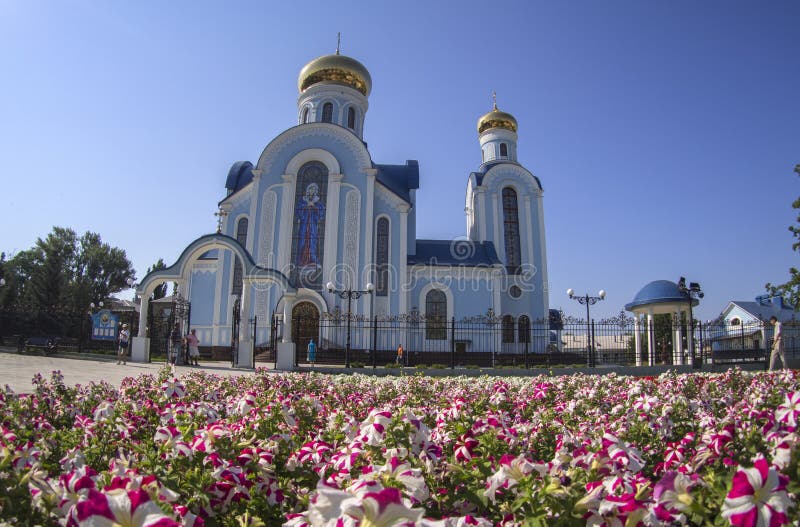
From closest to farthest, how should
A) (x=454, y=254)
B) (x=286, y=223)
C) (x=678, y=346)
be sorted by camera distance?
(x=678, y=346), (x=286, y=223), (x=454, y=254)

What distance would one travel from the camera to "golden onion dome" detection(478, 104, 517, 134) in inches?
1208

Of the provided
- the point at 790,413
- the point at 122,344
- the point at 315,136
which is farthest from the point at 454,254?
the point at 790,413

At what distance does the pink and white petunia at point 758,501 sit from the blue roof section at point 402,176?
25.9 metres

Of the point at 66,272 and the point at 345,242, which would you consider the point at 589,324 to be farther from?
the point at 66,272

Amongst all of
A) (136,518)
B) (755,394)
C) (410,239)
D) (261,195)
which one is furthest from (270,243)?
(136,518)

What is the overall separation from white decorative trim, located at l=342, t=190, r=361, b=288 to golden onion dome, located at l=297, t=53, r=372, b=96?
765cm

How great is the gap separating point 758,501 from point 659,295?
22.4 metres

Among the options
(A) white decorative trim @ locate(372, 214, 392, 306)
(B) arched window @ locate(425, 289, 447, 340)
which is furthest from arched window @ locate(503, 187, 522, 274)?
(A) white decorative trim @ locate(372, 214, 392, 306)

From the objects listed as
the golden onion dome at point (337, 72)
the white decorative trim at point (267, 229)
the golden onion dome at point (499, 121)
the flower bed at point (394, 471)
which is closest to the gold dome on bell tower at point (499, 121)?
the golden onion dome at point (499, 121)

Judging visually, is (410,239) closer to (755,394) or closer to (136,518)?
(755,394)

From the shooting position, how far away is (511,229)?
28156mm

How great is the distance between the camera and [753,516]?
118 centimetres

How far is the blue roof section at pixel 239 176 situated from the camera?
89.8 feet

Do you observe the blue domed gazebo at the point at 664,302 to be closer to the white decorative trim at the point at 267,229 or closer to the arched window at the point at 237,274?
the white decorative trim at the point at 267,229
